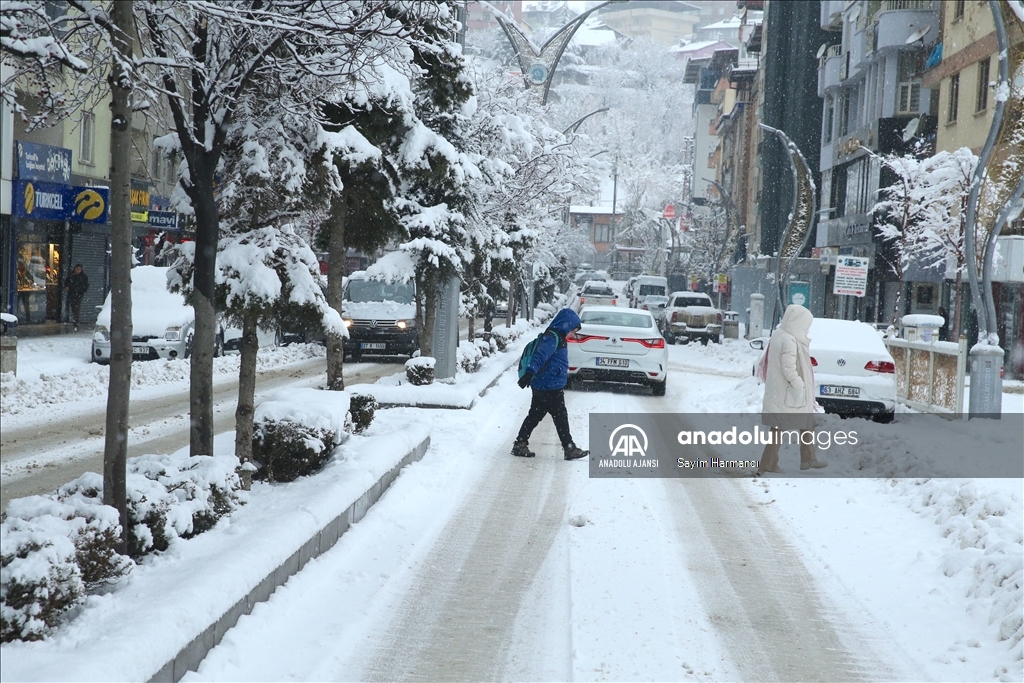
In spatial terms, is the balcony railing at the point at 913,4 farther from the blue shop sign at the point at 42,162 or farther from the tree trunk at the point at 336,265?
the tree trunk at the point at 336,265

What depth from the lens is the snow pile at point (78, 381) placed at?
14.1m

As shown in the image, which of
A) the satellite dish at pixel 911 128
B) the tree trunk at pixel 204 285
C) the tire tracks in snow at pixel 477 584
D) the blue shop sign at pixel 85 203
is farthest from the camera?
the satellite dish at pixel 911 128

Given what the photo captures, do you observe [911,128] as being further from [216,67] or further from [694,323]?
[216,67]

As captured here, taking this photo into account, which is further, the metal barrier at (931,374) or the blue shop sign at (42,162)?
the blue shop sign at (42,162)

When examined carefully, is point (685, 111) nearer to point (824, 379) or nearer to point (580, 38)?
point (580, 38)

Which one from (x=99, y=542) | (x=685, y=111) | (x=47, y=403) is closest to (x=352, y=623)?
(x=99, y=542)

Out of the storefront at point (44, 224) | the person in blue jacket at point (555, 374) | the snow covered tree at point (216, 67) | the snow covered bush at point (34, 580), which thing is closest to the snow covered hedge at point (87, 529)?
the snow covered bush at point (34, 580)

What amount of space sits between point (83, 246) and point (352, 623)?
30909mm

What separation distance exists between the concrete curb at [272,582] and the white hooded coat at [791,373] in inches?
151

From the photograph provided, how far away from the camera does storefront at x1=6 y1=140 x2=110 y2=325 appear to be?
26.9 m

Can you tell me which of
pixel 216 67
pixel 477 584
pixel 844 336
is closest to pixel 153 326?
pixel 844 336

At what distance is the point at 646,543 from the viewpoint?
742 cm

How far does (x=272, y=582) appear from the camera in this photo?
217 inches

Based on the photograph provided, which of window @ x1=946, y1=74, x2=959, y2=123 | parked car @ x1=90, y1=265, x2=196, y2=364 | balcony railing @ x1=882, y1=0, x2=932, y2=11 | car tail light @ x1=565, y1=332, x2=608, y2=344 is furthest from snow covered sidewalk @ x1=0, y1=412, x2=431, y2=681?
balcony railing @ x1=882, y1=0, x2=932, y2=11
